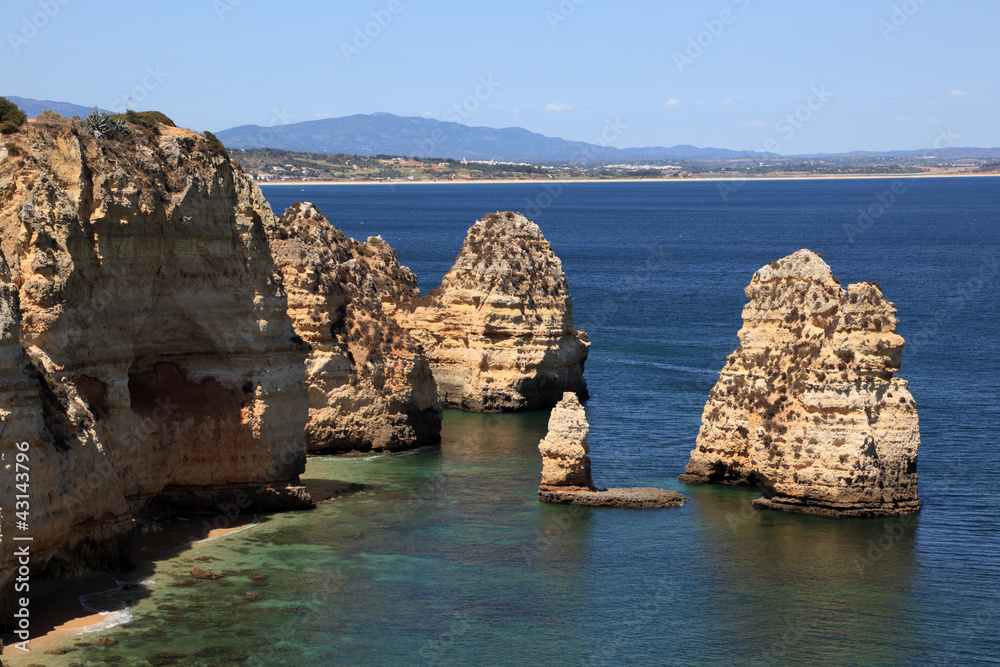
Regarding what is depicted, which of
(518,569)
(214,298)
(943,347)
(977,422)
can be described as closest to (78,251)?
(214,298)

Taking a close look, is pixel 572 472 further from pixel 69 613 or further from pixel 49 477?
pixel 49 477

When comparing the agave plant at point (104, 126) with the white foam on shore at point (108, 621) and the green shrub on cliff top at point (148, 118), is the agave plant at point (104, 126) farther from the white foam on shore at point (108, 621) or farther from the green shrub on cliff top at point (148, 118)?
the white foam on shore at point (108, 621)

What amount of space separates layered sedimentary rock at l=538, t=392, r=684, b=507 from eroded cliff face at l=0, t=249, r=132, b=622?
14387 mm

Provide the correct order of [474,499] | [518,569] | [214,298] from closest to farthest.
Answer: [518,569], [214,298], [474,499]

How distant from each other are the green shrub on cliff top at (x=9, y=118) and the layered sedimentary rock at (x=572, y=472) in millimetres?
17617

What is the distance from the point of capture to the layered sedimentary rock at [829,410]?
3809 centimetres

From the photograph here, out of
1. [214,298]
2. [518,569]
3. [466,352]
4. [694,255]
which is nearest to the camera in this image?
[518,569]

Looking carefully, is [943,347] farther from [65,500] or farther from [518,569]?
[65,500]

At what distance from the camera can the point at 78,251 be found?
29.9 m

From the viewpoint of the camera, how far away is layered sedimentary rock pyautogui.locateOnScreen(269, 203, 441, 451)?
4616 cm

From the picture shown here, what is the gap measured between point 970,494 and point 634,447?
12.6 meters

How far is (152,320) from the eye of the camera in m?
33.8

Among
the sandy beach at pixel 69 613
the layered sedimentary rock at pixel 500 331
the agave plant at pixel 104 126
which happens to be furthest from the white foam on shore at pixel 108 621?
the layered sedimentary rock at pixel 500 331

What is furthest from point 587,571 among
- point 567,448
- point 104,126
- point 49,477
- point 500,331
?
point 500,331
